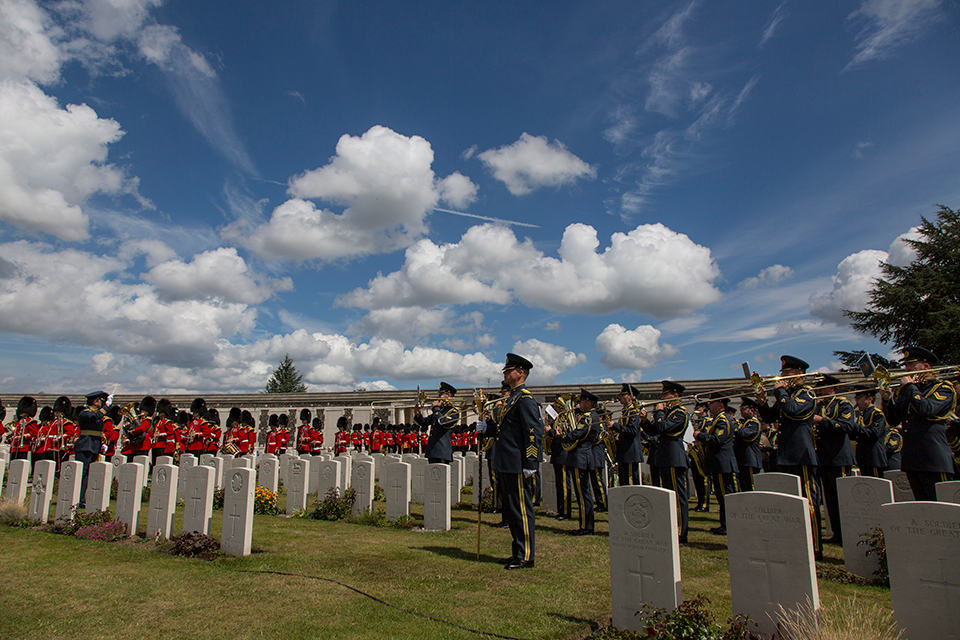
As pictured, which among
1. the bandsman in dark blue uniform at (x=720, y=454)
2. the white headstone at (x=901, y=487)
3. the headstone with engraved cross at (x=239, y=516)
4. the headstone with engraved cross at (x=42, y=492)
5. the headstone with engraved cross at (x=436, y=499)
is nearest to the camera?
the headstone with engraved cross at (x=239, y=516)

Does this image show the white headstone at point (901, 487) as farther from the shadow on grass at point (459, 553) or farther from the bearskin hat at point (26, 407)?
the bearskin hat at point (26, 407)

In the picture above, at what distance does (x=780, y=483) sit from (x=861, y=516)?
0.87m

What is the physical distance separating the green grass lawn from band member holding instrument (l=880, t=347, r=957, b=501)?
4.60 ft

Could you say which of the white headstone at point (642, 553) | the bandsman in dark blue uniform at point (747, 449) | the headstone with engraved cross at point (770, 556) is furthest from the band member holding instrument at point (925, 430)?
the white headstone at point (642, 553)

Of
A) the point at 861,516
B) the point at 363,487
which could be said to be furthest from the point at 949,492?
the point at 363,487

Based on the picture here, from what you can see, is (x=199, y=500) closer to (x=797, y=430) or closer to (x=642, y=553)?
(x=642, y=553)

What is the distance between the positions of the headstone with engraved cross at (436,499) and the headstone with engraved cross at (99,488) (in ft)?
17.1

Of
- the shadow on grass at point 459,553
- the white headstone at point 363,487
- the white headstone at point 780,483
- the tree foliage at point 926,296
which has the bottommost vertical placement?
the shadow on grass at point 459,553

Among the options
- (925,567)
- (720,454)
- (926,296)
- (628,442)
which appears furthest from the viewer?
(926,296)

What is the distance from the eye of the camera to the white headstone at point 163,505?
7.68m

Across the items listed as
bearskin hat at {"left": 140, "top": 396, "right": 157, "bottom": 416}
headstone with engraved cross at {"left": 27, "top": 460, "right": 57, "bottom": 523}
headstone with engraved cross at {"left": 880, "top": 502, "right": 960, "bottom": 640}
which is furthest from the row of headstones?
bearskin hat at {"left": 140, "top": 396, "right": 157, "bottom": 416}

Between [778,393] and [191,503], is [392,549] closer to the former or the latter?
[191,503]

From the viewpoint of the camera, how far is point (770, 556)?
3812 millimetres

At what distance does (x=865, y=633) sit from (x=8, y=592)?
295 inches
